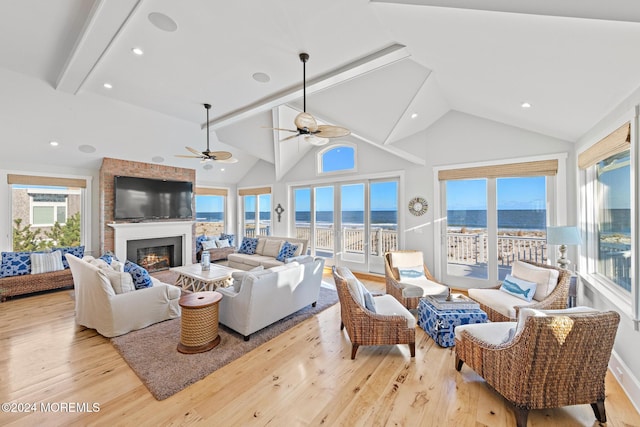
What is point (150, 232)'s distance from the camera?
6023 mm

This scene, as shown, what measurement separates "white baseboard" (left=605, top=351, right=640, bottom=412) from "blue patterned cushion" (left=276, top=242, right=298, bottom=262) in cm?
458

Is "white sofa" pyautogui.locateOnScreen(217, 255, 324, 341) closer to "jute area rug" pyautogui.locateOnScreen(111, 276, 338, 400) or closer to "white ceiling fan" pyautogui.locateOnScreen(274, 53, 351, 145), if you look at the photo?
"jute area rug" pyautogui.locateOnScreen(111, 276, 338, 400)

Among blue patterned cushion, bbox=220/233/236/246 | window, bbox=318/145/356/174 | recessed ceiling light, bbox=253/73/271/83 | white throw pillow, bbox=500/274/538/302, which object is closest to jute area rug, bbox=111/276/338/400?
white throw pillow, bbox=500/274/538/302

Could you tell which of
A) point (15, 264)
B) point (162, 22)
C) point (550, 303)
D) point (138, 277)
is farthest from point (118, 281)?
point (550, 303)

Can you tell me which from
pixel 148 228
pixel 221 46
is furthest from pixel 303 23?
pixel 148 228

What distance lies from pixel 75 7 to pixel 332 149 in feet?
15.5

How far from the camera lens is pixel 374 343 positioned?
252 cm

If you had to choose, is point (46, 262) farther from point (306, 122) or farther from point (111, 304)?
point (306, 122)

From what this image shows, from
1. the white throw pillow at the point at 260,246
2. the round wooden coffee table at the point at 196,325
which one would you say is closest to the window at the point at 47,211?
the white throw pillow at the point at 260,246

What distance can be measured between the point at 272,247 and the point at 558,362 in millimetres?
5072

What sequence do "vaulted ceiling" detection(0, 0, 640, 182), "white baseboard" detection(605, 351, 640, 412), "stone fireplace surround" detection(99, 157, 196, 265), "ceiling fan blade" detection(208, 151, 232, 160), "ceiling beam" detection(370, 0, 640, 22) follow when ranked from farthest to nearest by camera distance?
"stone fireplace surround" detection(99, 157, 196, 265)
"ceiling fan blade" detection(208, 151, 232, 160)
"white baseboard" detection(605, 351, 640, 412)
"vaulted ceiling" detection(0, 0, 640, 182)
"ceiling beam" detection(370, 0, 640, 22)

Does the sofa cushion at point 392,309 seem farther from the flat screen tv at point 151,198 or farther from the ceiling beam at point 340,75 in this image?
the flat screen tv at point 151,198

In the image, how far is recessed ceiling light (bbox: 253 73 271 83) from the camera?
10.6 feet

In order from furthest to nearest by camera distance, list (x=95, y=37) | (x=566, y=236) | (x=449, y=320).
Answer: (x=566, y=236) → (x=449, y=320) → (x=95, y=37)
